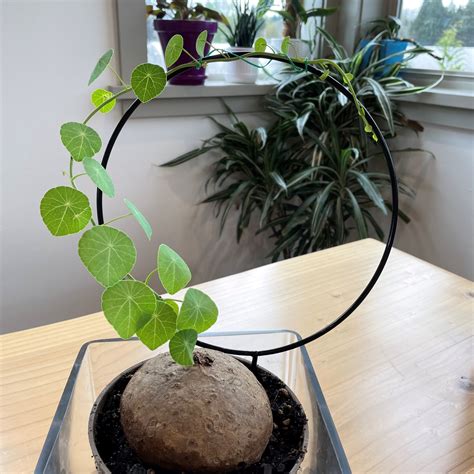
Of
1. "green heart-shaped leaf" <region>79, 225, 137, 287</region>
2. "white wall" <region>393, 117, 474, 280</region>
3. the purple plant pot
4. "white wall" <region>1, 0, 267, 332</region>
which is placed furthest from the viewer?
"white wall" <region>393, 117, 474, 280</region>

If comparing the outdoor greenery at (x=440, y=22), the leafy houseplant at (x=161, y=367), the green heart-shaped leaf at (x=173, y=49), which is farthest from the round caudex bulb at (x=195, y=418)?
the outdoor greenery at (x=440, y=22)

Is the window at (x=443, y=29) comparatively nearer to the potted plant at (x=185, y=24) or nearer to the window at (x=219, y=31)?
the window at (x=219, y=31)

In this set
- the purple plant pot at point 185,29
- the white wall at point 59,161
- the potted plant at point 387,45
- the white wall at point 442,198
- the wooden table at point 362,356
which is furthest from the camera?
the potted plant at point 387,45

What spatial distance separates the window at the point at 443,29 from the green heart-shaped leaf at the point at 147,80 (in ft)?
4.88

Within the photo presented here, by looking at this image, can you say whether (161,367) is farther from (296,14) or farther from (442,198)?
(296,14)

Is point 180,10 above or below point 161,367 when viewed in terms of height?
above

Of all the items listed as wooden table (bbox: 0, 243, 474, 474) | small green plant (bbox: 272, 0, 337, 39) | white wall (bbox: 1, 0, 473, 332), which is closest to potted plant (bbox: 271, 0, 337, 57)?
small green plant (bbox: 272, 0, 337, 39)

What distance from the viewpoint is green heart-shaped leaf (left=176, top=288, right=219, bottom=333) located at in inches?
12.2

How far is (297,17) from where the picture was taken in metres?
1.59

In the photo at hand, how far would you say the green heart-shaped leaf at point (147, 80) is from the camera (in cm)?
31

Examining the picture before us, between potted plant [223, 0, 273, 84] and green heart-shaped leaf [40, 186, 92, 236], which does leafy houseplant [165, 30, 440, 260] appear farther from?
green heart-shaped leaf [40, 186, 92, 236]

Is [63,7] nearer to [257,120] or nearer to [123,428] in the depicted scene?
[257,120]

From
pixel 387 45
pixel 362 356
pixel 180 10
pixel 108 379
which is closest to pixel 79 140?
pixel 108 379

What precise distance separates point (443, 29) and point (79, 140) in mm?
1612
